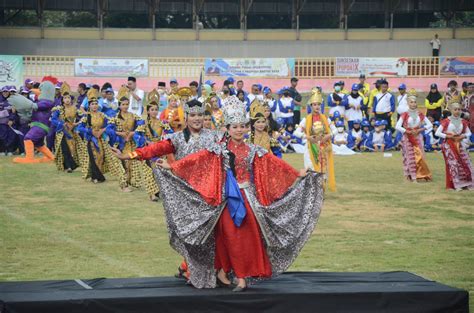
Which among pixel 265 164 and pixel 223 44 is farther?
pixel 223 44

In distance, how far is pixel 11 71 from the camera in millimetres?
32438

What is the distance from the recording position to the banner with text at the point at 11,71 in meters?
32.2

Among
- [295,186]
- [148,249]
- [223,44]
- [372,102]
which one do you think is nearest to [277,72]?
[223,44]

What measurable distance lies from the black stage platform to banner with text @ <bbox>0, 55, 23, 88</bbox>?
25160mm

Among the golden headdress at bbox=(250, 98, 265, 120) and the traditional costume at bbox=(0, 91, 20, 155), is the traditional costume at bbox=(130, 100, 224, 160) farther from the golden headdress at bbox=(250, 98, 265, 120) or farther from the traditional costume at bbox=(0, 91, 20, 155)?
the traditional costume at bbox=(0, 91, 20, 155)

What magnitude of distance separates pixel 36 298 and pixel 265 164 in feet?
6.96

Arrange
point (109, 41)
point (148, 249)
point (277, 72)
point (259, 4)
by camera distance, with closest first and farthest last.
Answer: point (148, 249), point (277, 72), point (109, 41), point (259, 4)

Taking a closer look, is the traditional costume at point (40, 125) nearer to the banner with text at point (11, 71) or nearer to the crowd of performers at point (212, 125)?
the crowd of performers at point (212, 125)

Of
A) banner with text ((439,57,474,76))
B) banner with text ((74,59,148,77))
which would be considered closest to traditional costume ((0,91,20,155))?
banner with text ((74,59,148,77))

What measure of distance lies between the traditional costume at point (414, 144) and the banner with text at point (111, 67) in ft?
58.7

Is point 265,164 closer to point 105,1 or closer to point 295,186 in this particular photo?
point 295,186

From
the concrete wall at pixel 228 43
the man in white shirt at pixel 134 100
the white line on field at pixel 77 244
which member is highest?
the concrete wall at pixel 228 43

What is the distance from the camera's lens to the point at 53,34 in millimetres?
39062

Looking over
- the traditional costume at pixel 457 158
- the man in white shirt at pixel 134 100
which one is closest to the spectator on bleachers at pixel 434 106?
the man in white shirt at pixel 134 100
